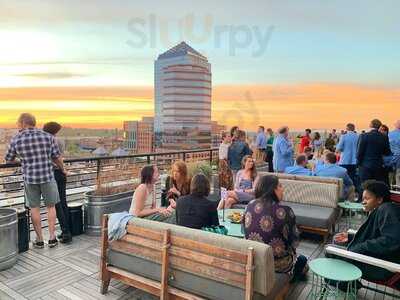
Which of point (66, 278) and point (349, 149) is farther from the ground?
point (349, 149)

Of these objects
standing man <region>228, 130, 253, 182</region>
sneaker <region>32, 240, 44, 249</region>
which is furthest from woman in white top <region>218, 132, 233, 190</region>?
sneaker <region>32, 240, 44, 249</region>

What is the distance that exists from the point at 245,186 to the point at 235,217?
1362 mm

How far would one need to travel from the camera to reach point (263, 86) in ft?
47.5

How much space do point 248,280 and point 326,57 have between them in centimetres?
1029

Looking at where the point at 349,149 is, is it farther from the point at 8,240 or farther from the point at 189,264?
the point at 8,240

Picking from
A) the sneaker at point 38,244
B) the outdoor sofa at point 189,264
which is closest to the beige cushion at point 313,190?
the outdoor sofa at point 189,264

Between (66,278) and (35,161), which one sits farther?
(35,161)

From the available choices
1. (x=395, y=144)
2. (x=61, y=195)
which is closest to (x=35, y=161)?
(x=61, y=195)

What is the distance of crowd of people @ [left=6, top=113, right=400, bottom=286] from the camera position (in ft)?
8.63

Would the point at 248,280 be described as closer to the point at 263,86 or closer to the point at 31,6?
the point at 31,6

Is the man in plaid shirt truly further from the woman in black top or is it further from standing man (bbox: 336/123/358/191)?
standing man (bbox: 336/123/358/191)

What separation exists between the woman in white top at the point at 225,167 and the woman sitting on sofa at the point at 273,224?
14.9 feet

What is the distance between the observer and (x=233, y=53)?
28.6 ft

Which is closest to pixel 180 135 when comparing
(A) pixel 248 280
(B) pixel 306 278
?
(B) pixel 306 278
